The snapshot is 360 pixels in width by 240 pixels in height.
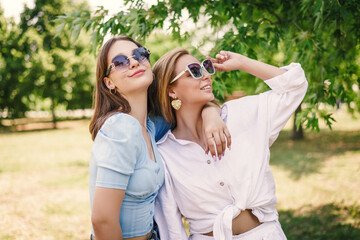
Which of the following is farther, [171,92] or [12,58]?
[12,58]

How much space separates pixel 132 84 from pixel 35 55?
90.7ft

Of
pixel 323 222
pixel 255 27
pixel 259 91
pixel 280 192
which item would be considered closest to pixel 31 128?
pixel 280 192

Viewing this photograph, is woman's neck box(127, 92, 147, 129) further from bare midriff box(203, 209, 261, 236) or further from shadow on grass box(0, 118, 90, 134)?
shadow on grass box(0, 118, 90, 134)

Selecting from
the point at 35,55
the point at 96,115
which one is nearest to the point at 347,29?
the point at 96,115

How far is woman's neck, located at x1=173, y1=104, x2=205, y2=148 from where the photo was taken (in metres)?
2.34

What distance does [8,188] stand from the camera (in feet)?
27.3

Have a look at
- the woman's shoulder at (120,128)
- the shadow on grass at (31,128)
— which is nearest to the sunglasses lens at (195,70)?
the woman's shoulder at (120,128)

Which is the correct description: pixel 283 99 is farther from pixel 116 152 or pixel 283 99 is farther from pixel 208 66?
pixel 116 152

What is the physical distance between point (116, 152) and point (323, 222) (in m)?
4.96

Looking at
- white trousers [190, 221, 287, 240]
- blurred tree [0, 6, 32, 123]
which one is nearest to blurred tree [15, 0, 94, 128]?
blurred tree [0, 6, 32, 123]

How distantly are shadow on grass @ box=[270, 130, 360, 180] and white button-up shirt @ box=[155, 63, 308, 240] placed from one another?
21.9 ft

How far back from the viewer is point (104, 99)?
214 cm

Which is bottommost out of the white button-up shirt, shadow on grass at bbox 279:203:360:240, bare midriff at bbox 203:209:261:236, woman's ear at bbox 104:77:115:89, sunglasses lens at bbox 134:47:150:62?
shadow on grass at bbox 279:203:360:240

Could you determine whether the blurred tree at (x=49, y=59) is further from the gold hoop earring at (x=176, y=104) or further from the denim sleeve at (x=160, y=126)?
the gold hoop earring at (x=176, y=104)
